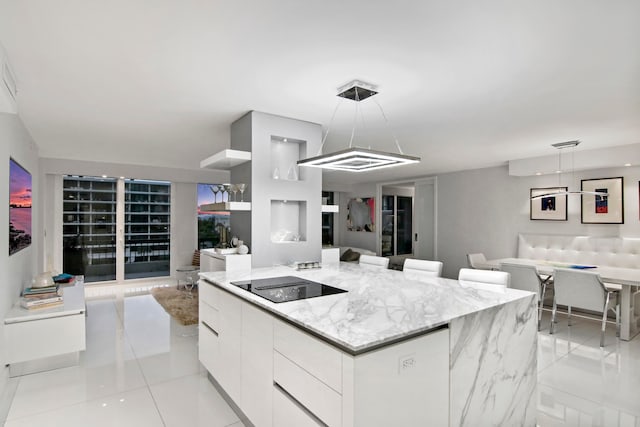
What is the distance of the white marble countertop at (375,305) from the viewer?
1455 millimetres

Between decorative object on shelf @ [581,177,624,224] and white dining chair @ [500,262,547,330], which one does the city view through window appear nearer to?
white dining chair @ [500,262,547,330]

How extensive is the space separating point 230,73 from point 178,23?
0.65 metres

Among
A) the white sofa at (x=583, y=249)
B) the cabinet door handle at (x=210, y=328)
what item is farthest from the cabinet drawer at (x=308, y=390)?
the white sofa at (x=583, y=249)

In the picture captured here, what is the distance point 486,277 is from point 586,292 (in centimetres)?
236

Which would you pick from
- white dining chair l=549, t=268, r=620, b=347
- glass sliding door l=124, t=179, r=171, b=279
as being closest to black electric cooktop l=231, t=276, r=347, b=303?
white dining chair l=549, t=268, r=620, b=347

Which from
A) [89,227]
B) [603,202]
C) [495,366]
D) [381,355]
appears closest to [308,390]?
[381,355]

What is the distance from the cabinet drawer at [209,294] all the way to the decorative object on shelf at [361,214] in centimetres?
674

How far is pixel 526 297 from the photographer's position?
2.17 m

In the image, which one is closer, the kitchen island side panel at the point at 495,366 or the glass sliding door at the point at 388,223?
the kitchen island side panel at the point at 495,366

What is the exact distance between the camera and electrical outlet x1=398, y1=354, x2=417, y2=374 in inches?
57.8

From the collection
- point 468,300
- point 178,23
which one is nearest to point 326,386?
point 468,300

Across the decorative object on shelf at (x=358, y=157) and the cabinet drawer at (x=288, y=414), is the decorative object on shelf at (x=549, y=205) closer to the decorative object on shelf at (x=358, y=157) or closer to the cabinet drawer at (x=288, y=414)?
the decorative object on shelf at (x=358, y=157)

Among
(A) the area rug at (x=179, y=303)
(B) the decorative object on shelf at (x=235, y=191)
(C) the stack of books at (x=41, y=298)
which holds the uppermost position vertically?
(B) the decorative object on shelf at (x=235, y=191)

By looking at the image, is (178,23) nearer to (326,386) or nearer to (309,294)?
(309,294)
